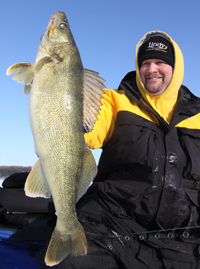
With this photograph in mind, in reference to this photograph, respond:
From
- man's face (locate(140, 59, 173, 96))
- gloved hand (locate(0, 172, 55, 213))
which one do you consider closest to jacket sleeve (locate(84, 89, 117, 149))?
man's face (locate(140, 59, 173, 96))

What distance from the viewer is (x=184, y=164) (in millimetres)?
3334

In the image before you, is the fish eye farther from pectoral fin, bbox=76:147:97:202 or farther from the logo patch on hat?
the logo patch on hat

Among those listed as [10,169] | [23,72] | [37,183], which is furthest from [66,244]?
[10,169]

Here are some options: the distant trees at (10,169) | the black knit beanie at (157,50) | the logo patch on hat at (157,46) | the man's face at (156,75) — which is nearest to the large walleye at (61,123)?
the man's face at (156,75)

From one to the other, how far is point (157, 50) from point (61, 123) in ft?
7.17

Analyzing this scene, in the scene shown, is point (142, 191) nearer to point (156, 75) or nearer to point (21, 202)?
point (156, 75)

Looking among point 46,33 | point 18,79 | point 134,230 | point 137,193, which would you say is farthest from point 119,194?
point 46,33

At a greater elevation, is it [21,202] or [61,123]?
[61,123]

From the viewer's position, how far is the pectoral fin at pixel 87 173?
2557mm

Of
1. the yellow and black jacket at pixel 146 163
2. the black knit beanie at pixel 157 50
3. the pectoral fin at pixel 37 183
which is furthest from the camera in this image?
the black knit beanie at pixel 157 50

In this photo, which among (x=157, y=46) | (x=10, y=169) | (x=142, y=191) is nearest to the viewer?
(x=142, y=191)

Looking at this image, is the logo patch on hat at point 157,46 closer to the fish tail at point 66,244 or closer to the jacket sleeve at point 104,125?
the jacket sleeve at point 104,125

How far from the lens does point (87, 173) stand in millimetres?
2568

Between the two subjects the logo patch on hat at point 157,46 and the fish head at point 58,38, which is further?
the logo patch on hat at point 157,46
